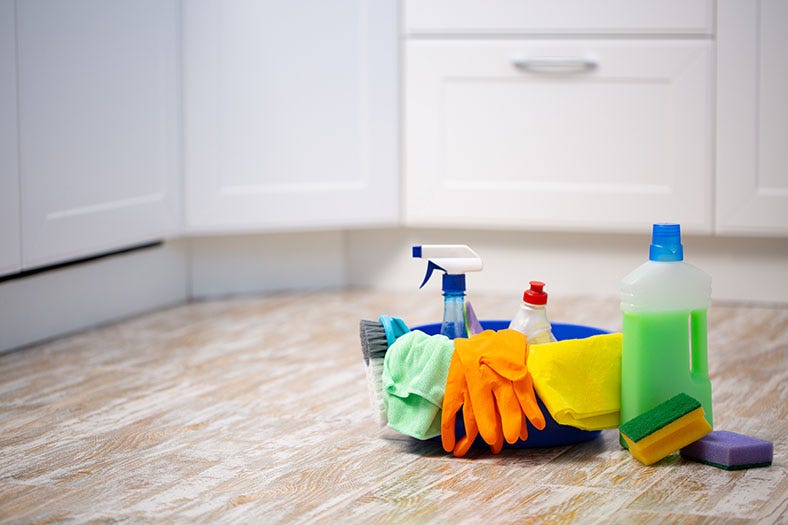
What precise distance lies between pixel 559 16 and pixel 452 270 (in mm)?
1111

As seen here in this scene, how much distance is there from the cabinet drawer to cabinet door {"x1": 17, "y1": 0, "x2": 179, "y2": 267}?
52cm

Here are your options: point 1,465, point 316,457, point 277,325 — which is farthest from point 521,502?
point 277,325

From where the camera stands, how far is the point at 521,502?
4.20ft

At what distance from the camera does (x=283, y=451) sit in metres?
1.49

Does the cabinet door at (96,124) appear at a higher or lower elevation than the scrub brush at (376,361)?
higher

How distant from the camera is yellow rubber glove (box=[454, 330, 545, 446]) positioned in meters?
1.40

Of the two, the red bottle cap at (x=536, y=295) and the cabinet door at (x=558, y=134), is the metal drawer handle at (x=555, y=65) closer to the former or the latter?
the cabinet door at (x=558, y=134)

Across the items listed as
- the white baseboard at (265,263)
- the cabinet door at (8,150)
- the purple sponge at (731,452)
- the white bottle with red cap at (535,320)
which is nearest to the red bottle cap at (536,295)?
the white bottle with red cap at (535,320)

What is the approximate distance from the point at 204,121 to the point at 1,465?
1165mm

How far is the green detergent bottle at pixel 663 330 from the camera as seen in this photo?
4.58ft

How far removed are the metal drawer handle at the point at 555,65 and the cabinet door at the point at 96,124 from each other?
0.69 meters

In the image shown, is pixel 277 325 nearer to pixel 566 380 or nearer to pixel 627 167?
pixel 627 167

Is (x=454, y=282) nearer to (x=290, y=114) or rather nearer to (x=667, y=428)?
(x=667, y=428)

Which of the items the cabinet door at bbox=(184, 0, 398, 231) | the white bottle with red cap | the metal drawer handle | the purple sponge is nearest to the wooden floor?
the purple sponge
